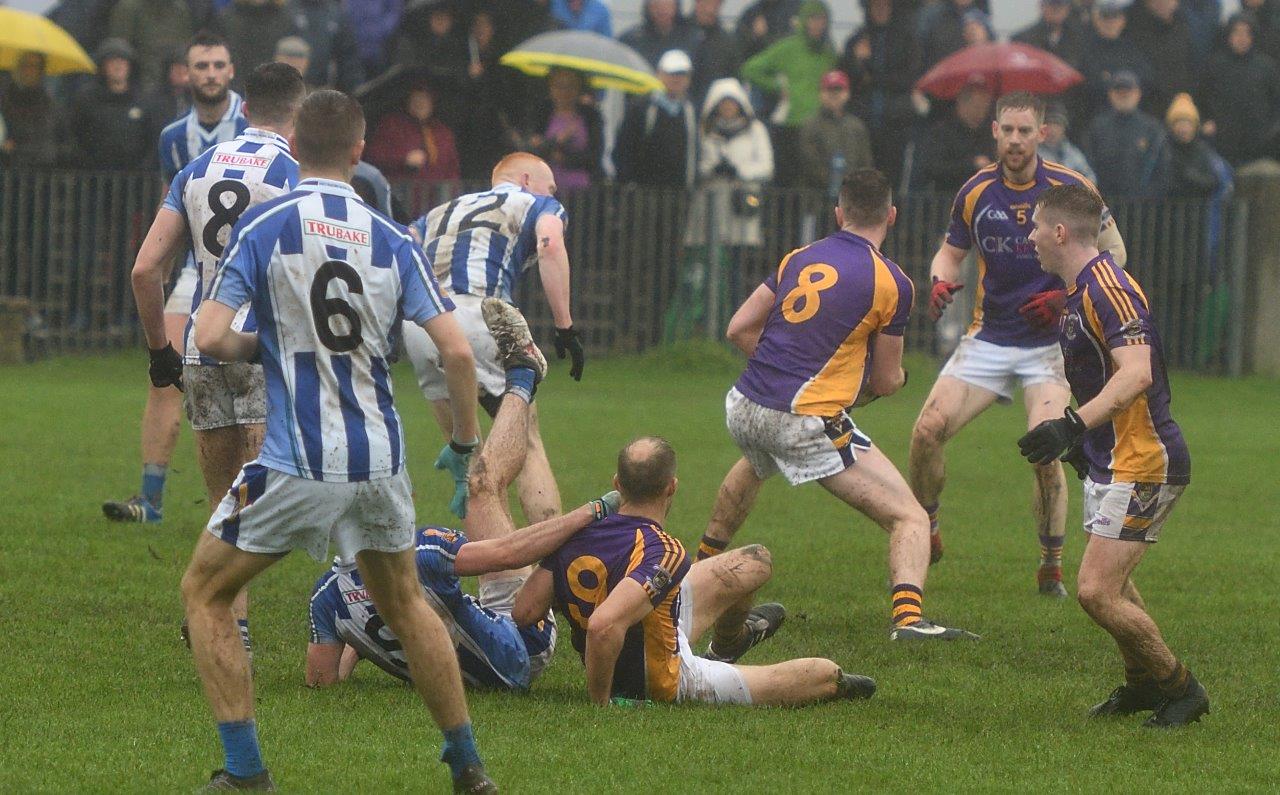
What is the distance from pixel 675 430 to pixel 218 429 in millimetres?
8108

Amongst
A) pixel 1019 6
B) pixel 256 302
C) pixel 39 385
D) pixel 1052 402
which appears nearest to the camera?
pixel 256 302

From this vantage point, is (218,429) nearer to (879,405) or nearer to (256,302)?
(256,302)

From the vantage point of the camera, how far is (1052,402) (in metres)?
9.92

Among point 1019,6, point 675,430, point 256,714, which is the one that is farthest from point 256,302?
point 1019,6

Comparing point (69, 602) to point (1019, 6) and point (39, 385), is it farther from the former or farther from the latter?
point (1019, 6)

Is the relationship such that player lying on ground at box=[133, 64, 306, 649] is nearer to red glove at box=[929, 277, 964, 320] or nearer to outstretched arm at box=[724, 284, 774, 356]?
outstretched arm at box=[724, 284, 774, 356]

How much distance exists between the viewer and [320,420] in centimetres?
545

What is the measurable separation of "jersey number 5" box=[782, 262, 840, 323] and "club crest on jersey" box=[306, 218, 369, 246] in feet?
10.8

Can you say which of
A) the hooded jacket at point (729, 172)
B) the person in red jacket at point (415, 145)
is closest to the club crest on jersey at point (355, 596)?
the person in red jacket at point (415, 145)

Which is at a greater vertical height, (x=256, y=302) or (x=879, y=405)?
(x=256, y=302)

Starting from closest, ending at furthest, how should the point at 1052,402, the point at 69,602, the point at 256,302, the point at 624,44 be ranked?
the point at 256,302 → the point at 69,602 → the point at 1052,402 → the point at 624,44

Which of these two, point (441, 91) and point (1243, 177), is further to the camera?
point (1243, 177)

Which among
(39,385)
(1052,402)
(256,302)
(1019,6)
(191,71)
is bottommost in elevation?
(39,385)

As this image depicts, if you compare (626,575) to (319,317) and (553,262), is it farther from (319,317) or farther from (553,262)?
(553,262)
